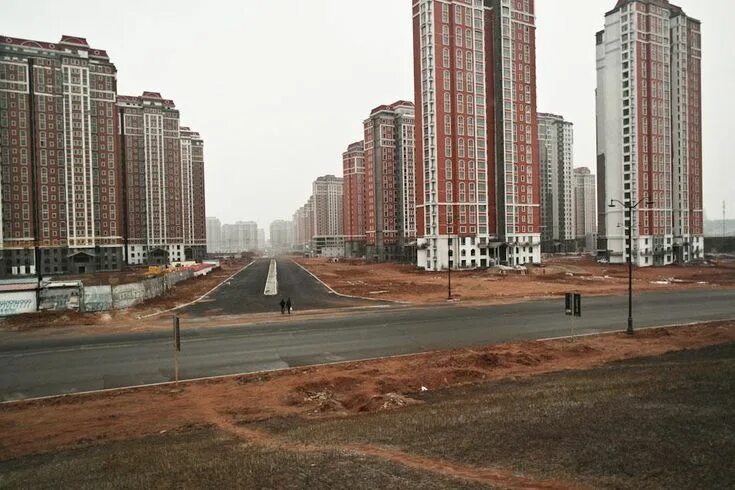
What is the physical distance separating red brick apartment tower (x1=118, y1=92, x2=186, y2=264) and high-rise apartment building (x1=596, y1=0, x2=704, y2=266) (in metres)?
130

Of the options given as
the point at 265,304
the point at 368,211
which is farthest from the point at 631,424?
the point at 368,211

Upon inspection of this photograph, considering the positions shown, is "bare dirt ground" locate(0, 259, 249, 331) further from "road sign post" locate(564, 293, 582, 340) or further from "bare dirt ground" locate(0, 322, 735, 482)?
"road sign post" locate(564, 293, 582, 340)

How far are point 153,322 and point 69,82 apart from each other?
336 ft

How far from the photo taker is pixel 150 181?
154 m

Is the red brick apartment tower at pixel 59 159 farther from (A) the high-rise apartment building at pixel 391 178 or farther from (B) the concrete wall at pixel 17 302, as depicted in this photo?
(A) the high-rise apartment building at pixel 391 178

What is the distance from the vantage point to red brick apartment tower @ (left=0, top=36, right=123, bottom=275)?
341 feet

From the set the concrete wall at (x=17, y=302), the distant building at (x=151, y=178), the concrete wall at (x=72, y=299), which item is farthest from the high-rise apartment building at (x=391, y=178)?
the concrete wall at (x=17, y=302)

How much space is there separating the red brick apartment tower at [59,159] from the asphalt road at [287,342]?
9277cm

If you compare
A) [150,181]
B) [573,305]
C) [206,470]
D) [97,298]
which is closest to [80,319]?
[97,298]

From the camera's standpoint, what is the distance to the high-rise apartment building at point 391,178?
497ft

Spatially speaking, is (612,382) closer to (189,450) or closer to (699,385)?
(699,385)

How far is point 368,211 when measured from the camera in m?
160

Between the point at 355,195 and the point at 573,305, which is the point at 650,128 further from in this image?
the point at 355,195

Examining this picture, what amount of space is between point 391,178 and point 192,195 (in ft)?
286
